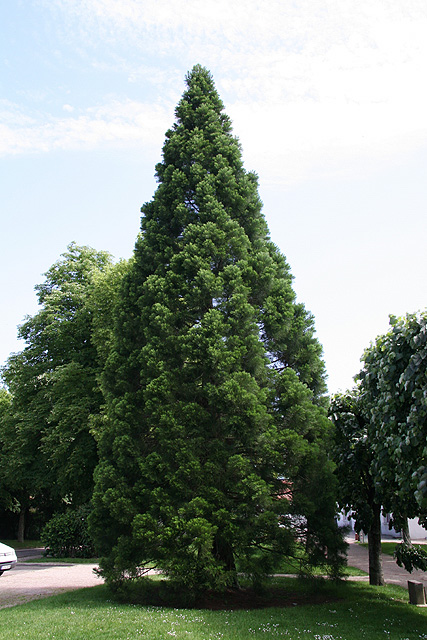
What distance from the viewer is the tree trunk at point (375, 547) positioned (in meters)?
12.5

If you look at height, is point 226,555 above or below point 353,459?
below

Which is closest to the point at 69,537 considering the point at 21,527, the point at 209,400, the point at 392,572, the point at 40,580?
the point at 40,580

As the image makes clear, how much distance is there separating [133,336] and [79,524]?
41.8ft

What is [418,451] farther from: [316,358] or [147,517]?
[147,517]

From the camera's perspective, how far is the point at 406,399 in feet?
27.0

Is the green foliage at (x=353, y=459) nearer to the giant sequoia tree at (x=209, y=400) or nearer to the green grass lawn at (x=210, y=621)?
the giant sequoia tree at (x=209, y=400)

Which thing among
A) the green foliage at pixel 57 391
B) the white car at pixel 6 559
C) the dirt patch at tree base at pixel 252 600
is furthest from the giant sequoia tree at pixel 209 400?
the green foliage at pixel 57 391

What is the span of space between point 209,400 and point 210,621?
12.9 ft

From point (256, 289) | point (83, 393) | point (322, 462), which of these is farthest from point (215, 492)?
point (83, 393)

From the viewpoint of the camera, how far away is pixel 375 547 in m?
12.6

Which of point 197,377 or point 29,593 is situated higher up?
point 197,377

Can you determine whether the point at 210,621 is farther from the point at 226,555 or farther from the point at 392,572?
the point at 392,572

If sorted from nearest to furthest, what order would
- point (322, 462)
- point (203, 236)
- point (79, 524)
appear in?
point (322, 462), point (203, 236), point (79, 524)

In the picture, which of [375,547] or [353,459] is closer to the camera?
[353,459]
